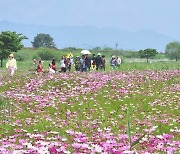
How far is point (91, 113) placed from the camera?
11328 millimetres

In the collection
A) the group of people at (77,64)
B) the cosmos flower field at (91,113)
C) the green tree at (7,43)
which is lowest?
the cosmos flower field at (91,113)

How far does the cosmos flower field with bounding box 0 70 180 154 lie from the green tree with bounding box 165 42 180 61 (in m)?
84.3

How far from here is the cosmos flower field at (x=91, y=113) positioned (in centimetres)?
543

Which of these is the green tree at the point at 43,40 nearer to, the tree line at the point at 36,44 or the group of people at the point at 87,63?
the tree line at the point at 36,44

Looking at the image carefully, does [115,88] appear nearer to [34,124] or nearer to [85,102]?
[85,102]

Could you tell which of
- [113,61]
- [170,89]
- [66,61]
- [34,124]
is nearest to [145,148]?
[34,124]

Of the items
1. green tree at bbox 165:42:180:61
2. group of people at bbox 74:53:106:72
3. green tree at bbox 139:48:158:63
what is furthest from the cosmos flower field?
green tree at bbox 139:48:158:63

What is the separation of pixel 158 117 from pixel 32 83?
7.91 meters

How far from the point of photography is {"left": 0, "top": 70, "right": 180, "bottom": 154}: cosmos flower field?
5.43m

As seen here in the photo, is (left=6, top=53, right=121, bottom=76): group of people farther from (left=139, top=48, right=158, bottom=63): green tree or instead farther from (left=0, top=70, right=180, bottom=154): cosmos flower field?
(left=139, top=48, right=158, bottom=63): green tree

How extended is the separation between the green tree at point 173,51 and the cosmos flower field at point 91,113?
84263 millimetres

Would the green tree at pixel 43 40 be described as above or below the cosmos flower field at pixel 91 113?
above

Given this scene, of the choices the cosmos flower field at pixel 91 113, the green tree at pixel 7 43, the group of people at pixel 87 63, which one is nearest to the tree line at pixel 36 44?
the green tree at pixel 7 43

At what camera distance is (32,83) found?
Answer: 1738 cm
